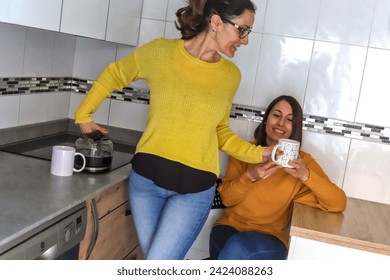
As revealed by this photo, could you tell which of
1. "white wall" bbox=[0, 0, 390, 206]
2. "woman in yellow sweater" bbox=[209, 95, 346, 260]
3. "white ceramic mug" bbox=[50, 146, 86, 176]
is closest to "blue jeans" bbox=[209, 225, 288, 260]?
"woman in yellow sweater" bbox=[209, 95, 346, 260]

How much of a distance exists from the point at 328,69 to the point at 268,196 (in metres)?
0.71

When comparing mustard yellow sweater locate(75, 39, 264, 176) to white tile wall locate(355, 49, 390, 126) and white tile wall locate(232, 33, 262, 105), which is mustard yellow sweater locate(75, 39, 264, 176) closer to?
white tile wall locate(232, 33, 262, 105)

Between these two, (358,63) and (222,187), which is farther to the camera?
(358,63)

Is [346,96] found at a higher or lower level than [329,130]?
higher

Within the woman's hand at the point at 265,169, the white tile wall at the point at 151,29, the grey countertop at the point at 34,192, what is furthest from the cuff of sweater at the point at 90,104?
the white tile wall at the point at 151,29

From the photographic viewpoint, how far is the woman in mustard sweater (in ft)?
5.57

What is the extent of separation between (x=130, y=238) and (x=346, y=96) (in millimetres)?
1209

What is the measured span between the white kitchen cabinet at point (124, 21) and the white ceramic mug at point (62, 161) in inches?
26.8

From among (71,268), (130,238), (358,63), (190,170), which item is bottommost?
(130,238)

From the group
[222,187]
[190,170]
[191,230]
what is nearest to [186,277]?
[191,230]

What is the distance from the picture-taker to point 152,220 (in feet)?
5.85

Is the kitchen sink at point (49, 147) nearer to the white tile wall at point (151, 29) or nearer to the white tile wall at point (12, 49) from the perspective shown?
the white tile wall at point (12, 49)

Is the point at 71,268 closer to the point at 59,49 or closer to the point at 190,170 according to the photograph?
the point at 190,170

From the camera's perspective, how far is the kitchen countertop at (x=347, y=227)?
1.71 m
